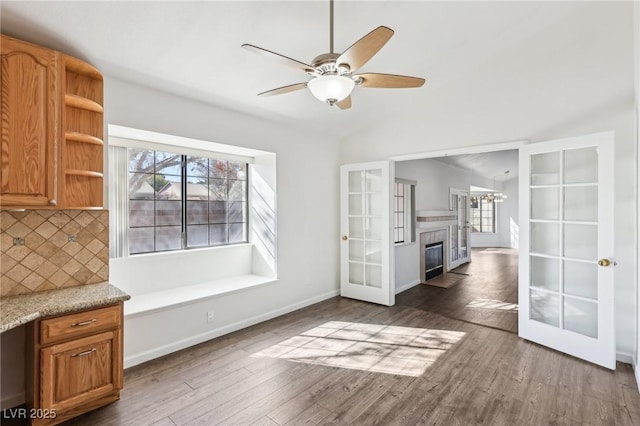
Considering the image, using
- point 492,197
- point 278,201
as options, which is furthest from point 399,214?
point 492,197

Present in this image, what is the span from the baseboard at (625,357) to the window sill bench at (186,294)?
3627 millimetres

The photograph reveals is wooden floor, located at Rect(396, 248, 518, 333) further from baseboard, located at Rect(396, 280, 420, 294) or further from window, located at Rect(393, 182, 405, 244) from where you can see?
window, located at Rect(393, 182, 405, 244)

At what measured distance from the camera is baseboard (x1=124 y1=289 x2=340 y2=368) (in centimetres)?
284

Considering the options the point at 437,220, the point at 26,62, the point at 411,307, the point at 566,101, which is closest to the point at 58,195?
the point at 26,62

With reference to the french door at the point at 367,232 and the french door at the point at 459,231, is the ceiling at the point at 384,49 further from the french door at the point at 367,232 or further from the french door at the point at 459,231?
the french door at the point at 459,231

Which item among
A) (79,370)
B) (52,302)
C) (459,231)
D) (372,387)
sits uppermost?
(459,231)

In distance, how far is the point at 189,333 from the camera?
3.22 metres

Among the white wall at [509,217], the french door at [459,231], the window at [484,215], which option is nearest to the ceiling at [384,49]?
the french door at [459,231]

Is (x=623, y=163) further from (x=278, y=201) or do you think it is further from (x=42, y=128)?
(x=42, y=128)

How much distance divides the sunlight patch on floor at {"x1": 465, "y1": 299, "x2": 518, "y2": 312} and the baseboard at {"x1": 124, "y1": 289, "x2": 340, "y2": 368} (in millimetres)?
2363

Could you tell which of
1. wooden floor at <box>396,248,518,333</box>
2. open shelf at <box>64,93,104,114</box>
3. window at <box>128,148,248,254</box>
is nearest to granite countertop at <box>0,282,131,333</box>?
window at <box>128,148,248,254</box>

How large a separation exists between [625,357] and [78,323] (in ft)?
15.0

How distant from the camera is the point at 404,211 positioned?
227 inches

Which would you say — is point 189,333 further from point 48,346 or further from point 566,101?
point 566,101
